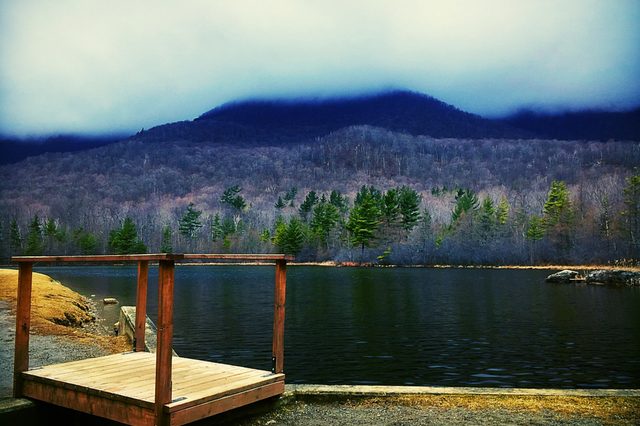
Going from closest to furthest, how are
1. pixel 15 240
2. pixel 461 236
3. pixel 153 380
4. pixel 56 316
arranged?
1. pixel 153 380
2. pixel 56 316
3. pixel 461 236
4. pixel 15 240

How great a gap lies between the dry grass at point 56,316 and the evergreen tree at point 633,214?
8675 cm

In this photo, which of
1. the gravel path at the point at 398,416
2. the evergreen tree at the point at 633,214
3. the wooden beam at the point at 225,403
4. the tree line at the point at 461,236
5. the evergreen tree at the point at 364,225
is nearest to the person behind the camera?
the wooden beam at the point at 225,403

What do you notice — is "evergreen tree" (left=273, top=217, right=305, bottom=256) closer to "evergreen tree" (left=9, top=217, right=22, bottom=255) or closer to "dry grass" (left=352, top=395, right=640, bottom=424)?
"evergreen tree" (left=9, top=217, right=22, bottom=255)

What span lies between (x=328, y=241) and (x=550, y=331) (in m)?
122

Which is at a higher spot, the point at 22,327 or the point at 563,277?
the point at 22,327

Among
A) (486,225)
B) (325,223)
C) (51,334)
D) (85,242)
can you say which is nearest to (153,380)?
(51,334)

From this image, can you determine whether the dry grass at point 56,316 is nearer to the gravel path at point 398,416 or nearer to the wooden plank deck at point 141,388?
the wooden plank deck at point 141,388

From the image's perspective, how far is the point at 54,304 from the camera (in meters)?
23.2

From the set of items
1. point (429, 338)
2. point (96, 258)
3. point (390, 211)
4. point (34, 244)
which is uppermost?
point (390, 211)

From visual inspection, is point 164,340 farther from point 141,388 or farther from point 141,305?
point 141,305

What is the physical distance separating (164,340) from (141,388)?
42.8 inches

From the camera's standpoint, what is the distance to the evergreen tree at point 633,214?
89.6 metres

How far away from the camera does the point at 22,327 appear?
8953 millimetres

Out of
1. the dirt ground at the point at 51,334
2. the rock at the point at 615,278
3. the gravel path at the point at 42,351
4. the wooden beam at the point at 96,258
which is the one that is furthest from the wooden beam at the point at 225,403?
the rock at the point at 615,278
